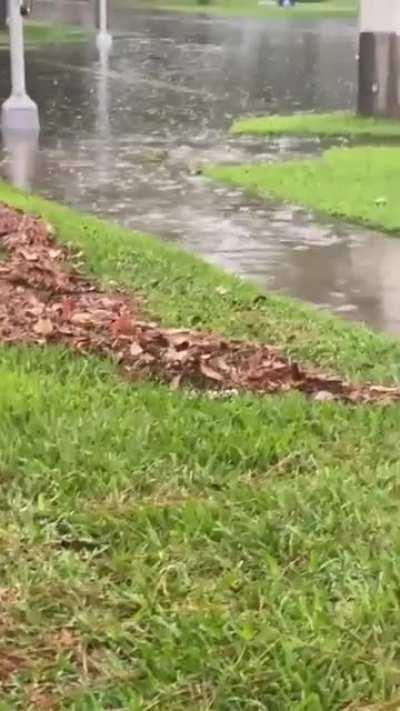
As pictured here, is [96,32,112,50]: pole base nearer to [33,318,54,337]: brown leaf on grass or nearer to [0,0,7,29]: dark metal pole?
[0,0,7,29]: dark metal pole

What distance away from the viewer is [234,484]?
441cm

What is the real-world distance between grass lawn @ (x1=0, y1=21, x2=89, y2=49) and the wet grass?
22192mm

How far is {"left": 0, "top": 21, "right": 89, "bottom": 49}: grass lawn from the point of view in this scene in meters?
36.8

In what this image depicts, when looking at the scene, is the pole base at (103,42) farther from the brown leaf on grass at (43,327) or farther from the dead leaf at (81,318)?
the brown leaf on grass at (43,327)

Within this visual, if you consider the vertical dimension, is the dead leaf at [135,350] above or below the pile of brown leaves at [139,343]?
above

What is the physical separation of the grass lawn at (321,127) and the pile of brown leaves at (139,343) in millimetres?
10233

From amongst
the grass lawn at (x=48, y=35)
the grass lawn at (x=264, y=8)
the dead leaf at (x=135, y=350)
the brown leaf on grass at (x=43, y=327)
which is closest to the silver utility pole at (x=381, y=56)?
the brown leaf on grass at (x=43, y=327)

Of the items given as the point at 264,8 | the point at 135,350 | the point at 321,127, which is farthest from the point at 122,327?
the point at 264,8

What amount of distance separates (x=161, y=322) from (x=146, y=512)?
3.00 metres

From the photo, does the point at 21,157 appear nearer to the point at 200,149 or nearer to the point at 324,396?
the point at 200,149

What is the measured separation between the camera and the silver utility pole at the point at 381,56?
18.1 m

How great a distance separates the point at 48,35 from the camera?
38.4 m

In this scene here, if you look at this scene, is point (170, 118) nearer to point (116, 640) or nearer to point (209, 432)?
point (209, 432)

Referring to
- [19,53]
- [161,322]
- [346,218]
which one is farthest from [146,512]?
[19,53]
